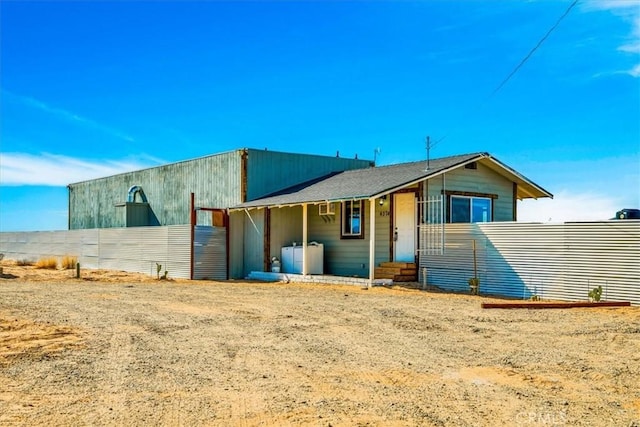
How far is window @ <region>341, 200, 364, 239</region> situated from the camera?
19.4m

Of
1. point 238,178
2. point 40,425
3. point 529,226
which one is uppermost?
Answer: point 238,178

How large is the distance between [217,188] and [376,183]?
7923 millimetres

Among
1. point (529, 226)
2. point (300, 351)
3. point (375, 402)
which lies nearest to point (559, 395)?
point (375, 402)

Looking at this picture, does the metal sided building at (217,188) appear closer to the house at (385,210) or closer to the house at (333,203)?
the house at (333,203)

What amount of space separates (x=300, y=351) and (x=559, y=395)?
320 cm

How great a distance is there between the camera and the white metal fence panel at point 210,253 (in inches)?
834

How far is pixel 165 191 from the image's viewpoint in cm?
2734

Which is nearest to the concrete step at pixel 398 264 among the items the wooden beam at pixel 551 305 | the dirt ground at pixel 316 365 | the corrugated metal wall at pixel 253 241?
the dirt ground at pixel 316 365

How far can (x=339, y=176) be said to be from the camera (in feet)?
73.0

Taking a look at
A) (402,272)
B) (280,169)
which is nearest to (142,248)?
(280,169)

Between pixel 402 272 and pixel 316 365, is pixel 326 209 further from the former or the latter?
pixel 316 365

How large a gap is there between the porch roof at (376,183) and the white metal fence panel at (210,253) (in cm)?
117

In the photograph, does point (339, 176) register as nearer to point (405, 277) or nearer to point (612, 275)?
point (405, 277)

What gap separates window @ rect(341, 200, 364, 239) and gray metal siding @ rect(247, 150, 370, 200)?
4.00 meters
